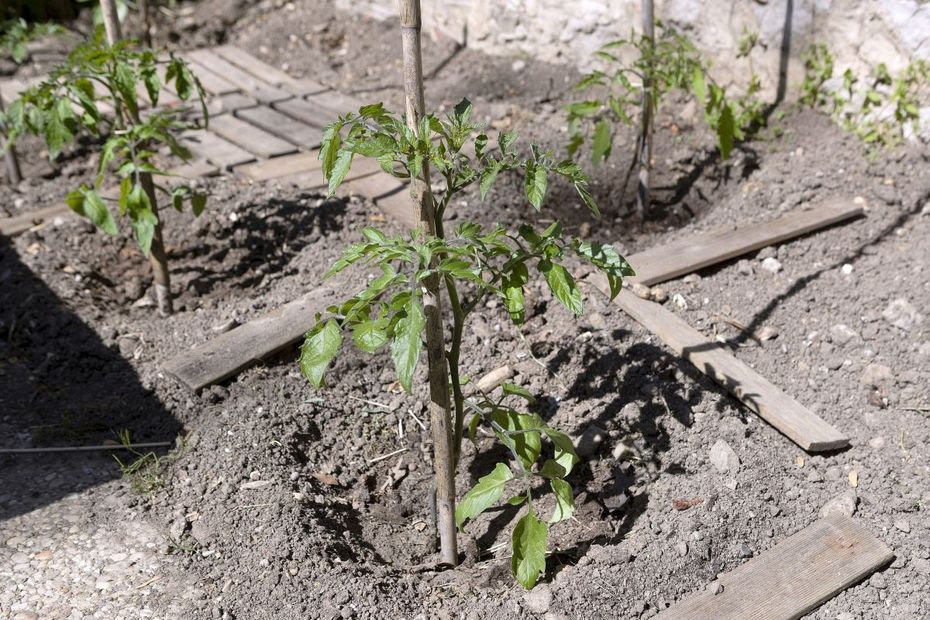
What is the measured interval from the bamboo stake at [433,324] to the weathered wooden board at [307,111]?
317cm

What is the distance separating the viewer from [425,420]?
302 cm

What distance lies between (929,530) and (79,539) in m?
2.37

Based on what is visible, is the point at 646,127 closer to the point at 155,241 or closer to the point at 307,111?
the point at 155,241

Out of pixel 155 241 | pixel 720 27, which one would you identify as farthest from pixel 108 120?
pixel 720 27

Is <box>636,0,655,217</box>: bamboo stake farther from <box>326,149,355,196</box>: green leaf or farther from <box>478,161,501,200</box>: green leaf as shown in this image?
<box>326,149,355,196</box>: green leaf

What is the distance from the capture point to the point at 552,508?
2686 mm

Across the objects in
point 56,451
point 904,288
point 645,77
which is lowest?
point 56,451

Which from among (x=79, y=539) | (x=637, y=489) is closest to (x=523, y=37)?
(x=637, y=489)

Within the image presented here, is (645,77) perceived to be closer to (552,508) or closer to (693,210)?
(693,210)

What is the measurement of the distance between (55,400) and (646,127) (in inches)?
101

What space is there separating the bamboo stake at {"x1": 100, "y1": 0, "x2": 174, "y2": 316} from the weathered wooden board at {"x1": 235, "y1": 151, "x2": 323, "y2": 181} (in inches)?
37.1

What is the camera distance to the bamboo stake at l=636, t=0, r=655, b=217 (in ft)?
A: 12.0

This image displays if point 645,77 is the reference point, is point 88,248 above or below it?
below

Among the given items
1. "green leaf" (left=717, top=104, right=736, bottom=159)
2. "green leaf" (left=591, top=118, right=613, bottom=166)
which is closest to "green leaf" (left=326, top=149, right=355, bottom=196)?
"green leaf" (left=591, top=118, right=613, bottom=166)
